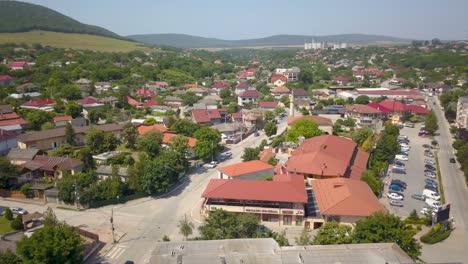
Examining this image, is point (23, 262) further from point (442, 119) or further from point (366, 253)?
point (442, 119)

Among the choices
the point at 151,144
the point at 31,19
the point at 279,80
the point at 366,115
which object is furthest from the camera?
the point at 31,19

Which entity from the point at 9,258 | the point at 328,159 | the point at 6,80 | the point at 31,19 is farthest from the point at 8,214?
the point at 31,19

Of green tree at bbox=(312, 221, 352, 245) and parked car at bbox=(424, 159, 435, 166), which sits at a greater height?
green tree at bbox=(312, 221, 352, 245)

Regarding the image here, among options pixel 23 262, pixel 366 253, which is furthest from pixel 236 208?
pixel 23 262

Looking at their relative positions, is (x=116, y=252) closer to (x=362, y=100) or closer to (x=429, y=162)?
(x=429, y=162)

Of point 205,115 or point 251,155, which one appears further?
point 205,115

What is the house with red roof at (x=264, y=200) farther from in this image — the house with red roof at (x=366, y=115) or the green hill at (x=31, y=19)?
the green hill at (x=31, y=19)

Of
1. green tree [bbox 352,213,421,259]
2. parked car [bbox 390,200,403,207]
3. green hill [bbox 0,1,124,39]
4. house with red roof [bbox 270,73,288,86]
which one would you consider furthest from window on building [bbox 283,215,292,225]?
green hill [bbox 0,1,124,39]

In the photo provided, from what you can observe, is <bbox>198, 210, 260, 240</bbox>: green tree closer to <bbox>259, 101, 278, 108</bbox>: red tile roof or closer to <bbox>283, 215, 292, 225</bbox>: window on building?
<bbox>283, 215, 292, 225</bbox>: window on building
